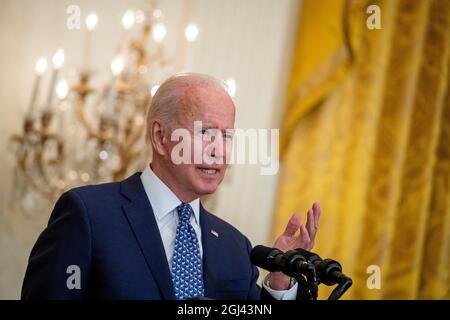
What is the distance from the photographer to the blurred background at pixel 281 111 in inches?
138

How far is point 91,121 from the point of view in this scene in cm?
415

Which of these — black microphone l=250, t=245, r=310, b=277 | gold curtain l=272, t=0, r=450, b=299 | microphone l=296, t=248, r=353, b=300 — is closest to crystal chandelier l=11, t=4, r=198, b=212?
gold curtain l=272, t=0, r=450, b=299

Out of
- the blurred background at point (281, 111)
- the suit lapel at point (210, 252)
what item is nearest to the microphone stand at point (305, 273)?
the suit lapel at point (210, 252)

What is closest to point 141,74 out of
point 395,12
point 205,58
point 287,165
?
point 205,58

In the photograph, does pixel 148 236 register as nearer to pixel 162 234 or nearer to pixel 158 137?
pixel 162 234

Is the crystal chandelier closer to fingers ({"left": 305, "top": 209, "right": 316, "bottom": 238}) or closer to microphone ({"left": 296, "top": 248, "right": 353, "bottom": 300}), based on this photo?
fingers ({"left": 305, "top": 209, "right": 316, "bottom": 238})

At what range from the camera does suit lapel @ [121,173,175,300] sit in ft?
5.95

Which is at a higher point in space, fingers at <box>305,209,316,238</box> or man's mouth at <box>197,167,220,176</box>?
man's mouth at <box>197,167,220,176</box>

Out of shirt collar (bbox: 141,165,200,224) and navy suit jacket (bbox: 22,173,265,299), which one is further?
shirt collar (bbox: 141,165,200,224)

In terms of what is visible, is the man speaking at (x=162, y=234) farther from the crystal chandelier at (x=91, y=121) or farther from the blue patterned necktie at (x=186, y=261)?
the crystal chandelier at (x=91, y=121)

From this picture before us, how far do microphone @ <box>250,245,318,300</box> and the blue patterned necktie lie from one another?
0.19 metres

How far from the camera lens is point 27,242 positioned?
398cm

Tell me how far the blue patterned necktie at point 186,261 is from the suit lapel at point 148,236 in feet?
0.16

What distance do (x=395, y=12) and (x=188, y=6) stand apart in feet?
4.14
